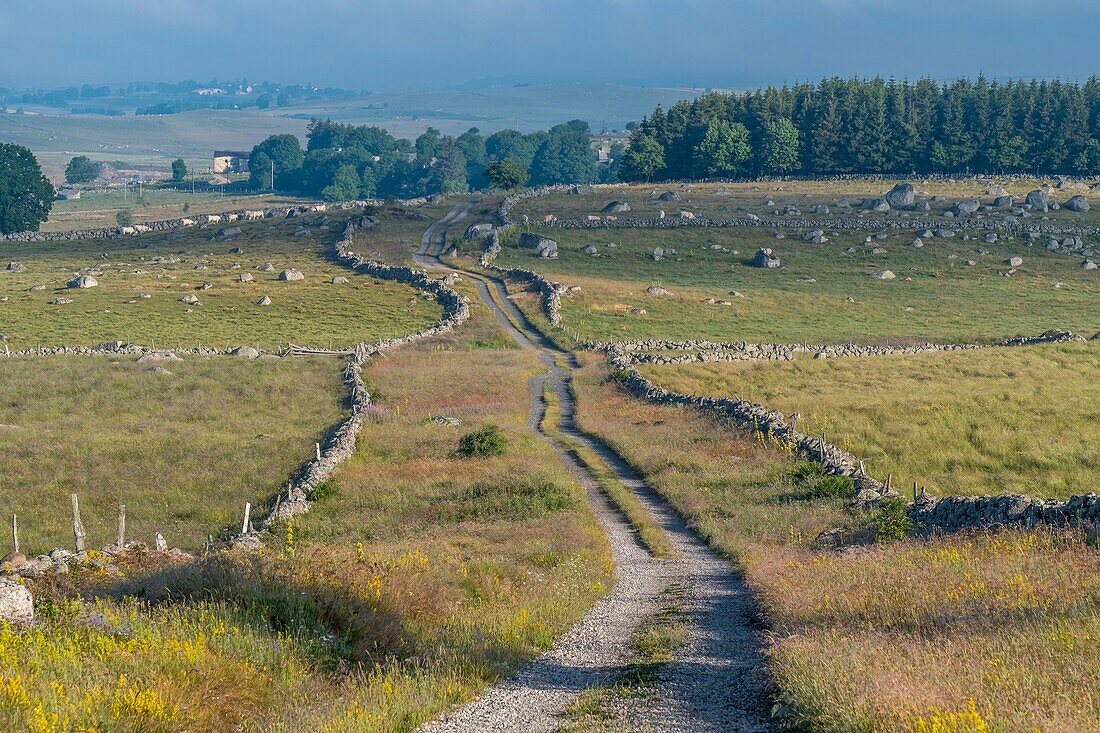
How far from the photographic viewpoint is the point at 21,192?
15650cm

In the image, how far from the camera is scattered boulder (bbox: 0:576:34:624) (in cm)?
1488

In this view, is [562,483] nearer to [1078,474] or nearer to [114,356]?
[1078,474]

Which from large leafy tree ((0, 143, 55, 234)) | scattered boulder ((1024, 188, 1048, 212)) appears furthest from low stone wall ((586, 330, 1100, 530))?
large leafy tree ((0, 143, 55, 234))

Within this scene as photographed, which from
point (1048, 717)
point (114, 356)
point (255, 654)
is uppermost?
point (1048, 717)

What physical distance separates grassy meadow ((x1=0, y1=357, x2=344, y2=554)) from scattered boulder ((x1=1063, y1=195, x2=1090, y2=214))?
93780 mm

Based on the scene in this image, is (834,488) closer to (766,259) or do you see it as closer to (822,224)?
(766,259)

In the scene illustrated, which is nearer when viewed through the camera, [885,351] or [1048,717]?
[1048,717]

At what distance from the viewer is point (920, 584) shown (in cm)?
1698

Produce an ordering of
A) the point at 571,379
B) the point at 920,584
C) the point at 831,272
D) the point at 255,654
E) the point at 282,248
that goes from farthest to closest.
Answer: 1. the point at 282,248
2. the point at 831,272
3. the point at 571,379
4. the point at 920,584
5. the point at 255,654

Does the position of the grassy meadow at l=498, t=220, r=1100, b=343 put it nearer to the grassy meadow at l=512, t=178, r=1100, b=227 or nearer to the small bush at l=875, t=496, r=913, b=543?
the grassy meadow at l=512, t=178, r=1100, b=227

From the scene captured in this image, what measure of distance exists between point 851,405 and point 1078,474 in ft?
40.0

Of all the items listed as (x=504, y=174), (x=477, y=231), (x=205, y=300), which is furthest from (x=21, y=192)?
(x=205, y=300)

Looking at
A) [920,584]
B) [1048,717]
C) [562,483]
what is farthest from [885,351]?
[1048,717]

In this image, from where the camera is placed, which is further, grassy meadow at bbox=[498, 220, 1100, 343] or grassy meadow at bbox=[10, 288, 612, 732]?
grassy meadow at bbox=[498, 220, 1100, 343]
